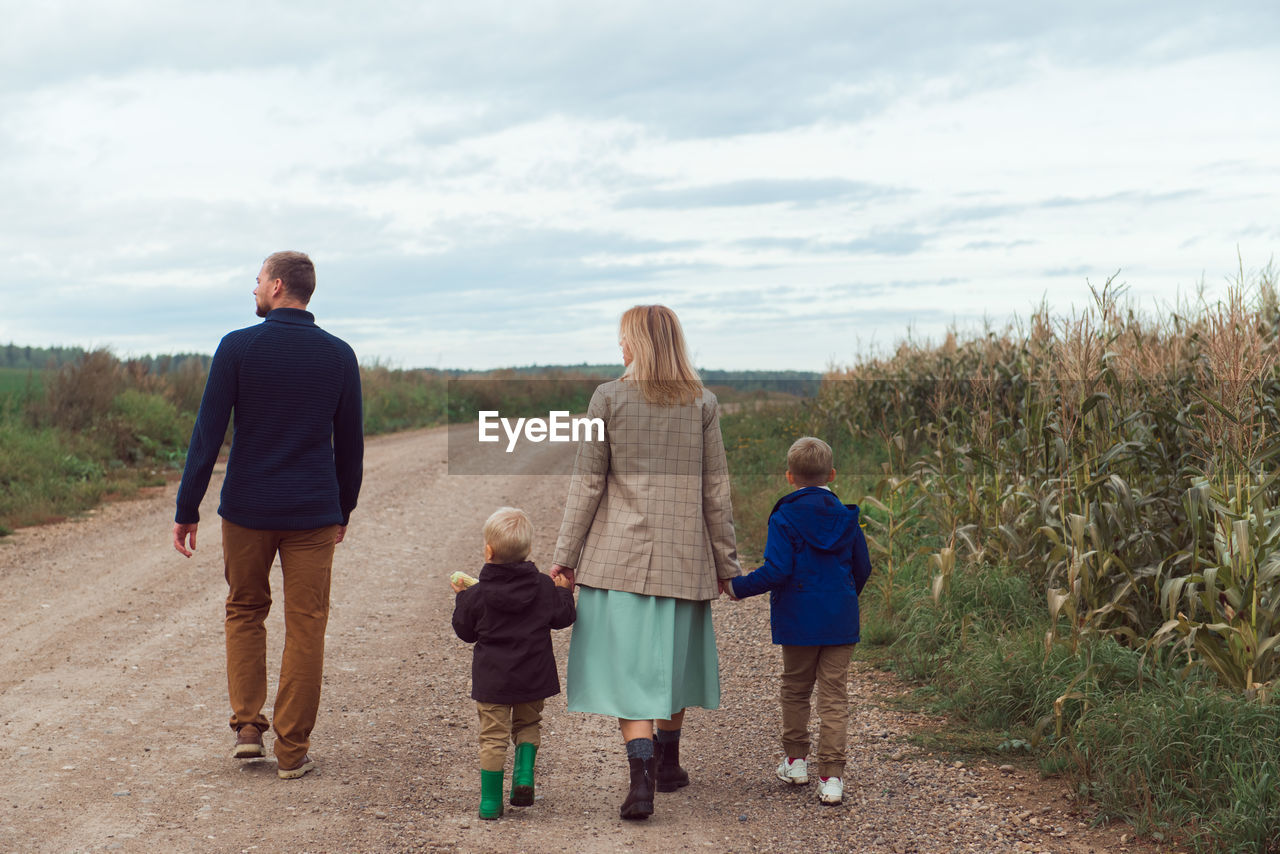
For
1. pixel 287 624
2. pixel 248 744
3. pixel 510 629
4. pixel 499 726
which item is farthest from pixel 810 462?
pixel 248 744

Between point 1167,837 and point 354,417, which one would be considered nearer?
point 1167,837

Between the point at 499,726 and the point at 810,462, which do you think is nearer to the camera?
the point at 499,726

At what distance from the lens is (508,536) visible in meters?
4.09

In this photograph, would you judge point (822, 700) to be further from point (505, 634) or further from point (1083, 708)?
point (505, 634)

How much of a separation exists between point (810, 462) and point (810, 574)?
485 millimetres

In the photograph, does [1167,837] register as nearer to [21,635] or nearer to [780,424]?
[21,635]

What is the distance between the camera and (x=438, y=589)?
8773 mm

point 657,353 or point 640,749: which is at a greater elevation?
point 657,353

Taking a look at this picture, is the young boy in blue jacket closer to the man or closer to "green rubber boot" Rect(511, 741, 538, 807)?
"green rubber boot" Rect(511, 741, 538, 807)

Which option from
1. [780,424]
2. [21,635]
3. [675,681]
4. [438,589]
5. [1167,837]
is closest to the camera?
[1167,837]

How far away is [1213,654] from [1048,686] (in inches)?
30.7

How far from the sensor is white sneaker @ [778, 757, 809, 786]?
4555 millimetres

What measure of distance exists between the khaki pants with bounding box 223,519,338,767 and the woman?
118cm

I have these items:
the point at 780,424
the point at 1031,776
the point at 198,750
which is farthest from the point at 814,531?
the point at 780,424
